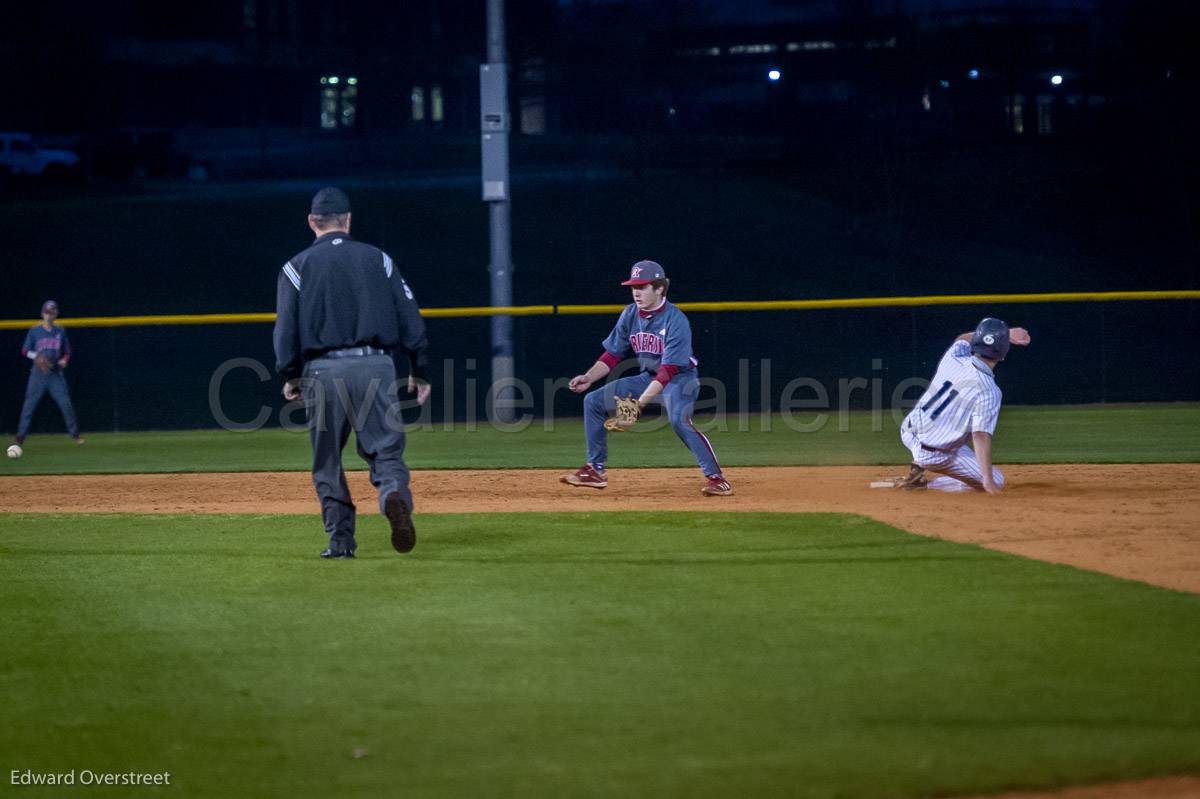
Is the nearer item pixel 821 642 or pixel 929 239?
pixel 821 642

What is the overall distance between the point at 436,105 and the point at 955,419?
3009 centimetres

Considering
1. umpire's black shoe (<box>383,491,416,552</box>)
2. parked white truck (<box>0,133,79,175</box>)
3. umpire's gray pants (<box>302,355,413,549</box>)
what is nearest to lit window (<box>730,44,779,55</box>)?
parked white truck (<box>0,133,79,175</box>)

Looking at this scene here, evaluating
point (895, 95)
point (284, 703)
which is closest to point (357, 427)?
point (284, 703)

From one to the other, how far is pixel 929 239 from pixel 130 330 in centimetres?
2071

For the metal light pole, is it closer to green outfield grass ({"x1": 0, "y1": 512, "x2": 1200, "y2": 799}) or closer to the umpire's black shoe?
green outfield grass ({"x1": 0, "y1": 512, "x2": 1200, "y2": 799})

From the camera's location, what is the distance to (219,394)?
19844mm

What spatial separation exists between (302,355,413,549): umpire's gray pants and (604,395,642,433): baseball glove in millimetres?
3045

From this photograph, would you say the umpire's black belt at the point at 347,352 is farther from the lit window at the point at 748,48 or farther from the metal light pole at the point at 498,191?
the lit window at the point at 748,48

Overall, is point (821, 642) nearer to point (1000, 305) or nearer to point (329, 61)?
point (1000, 305)

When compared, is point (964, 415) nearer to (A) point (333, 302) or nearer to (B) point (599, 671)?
(A) point (333, 302)

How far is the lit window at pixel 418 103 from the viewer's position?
3731 cm

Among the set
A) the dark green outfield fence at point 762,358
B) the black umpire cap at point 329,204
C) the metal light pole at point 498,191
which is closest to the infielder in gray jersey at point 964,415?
the black umpire cap at point 329,204

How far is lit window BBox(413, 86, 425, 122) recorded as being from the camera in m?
37.3

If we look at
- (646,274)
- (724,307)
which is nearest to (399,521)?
(646,274)
